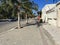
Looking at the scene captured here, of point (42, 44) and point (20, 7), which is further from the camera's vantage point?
point (20, 7)

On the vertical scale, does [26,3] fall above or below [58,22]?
above

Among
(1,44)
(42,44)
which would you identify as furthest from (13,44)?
(42,44)

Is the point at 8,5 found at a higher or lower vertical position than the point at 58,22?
higher

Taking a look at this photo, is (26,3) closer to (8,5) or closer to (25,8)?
(25,8)

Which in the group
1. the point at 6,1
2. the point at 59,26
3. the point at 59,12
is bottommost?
the point at 59,26

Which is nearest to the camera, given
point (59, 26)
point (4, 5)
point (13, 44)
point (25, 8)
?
point (13, 44)

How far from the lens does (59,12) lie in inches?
957

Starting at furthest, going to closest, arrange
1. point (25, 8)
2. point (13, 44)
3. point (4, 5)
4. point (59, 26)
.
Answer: point (25, 8), point (4, 5), point (59, 26), point (13, 44)

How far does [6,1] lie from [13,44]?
50.3 feet

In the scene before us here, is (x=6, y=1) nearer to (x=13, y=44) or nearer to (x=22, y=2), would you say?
(x=22, y=2)

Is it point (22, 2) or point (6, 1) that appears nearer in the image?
point (6, 1)

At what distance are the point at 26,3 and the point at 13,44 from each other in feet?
58.2

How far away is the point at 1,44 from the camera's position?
1035 centimetres

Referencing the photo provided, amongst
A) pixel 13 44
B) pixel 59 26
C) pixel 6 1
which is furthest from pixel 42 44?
pixel 6 1
